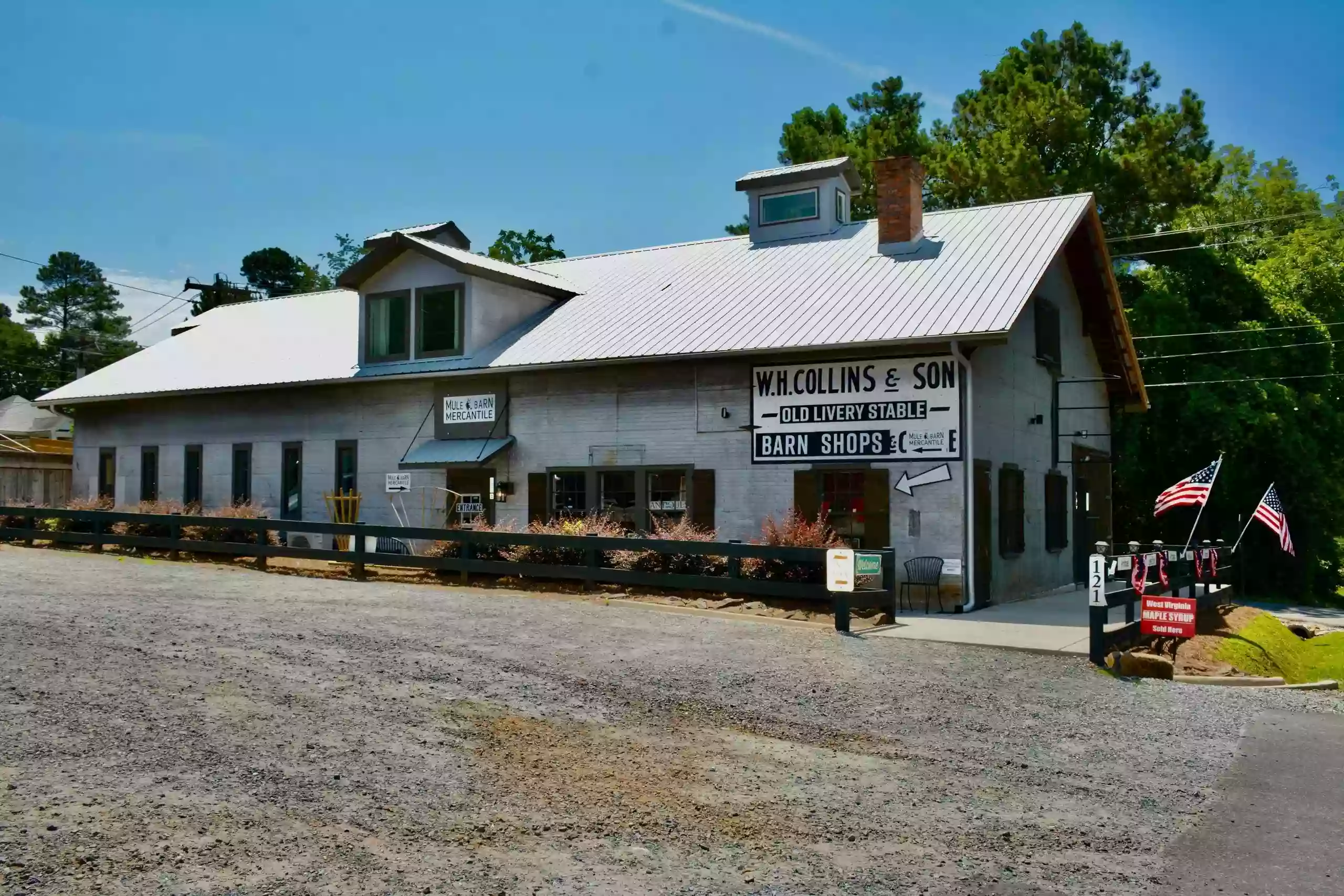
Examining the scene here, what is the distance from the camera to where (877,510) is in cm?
1780

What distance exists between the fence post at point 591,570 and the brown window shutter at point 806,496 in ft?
11.1

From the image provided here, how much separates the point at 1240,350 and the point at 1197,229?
533 cm

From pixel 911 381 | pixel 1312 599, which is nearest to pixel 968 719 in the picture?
pixel 911 381

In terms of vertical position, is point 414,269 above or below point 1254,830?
above

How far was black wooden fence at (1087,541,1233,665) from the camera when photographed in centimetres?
1240

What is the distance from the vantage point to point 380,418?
2378cm

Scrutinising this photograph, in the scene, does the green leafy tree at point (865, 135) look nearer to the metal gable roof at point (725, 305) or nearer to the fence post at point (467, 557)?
the metal gable roof at point (725, 305)

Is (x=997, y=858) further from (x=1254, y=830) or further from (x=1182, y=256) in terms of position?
(x=1182, y=256)

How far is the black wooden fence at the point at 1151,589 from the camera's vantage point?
12.4 m

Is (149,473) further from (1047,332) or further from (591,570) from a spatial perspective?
(1047,332)

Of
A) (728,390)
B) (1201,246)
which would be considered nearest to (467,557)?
(728,390)

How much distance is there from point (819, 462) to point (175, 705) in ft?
39.3

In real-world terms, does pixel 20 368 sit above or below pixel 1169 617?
above

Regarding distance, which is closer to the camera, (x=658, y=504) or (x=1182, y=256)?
(x=658, y=504)
